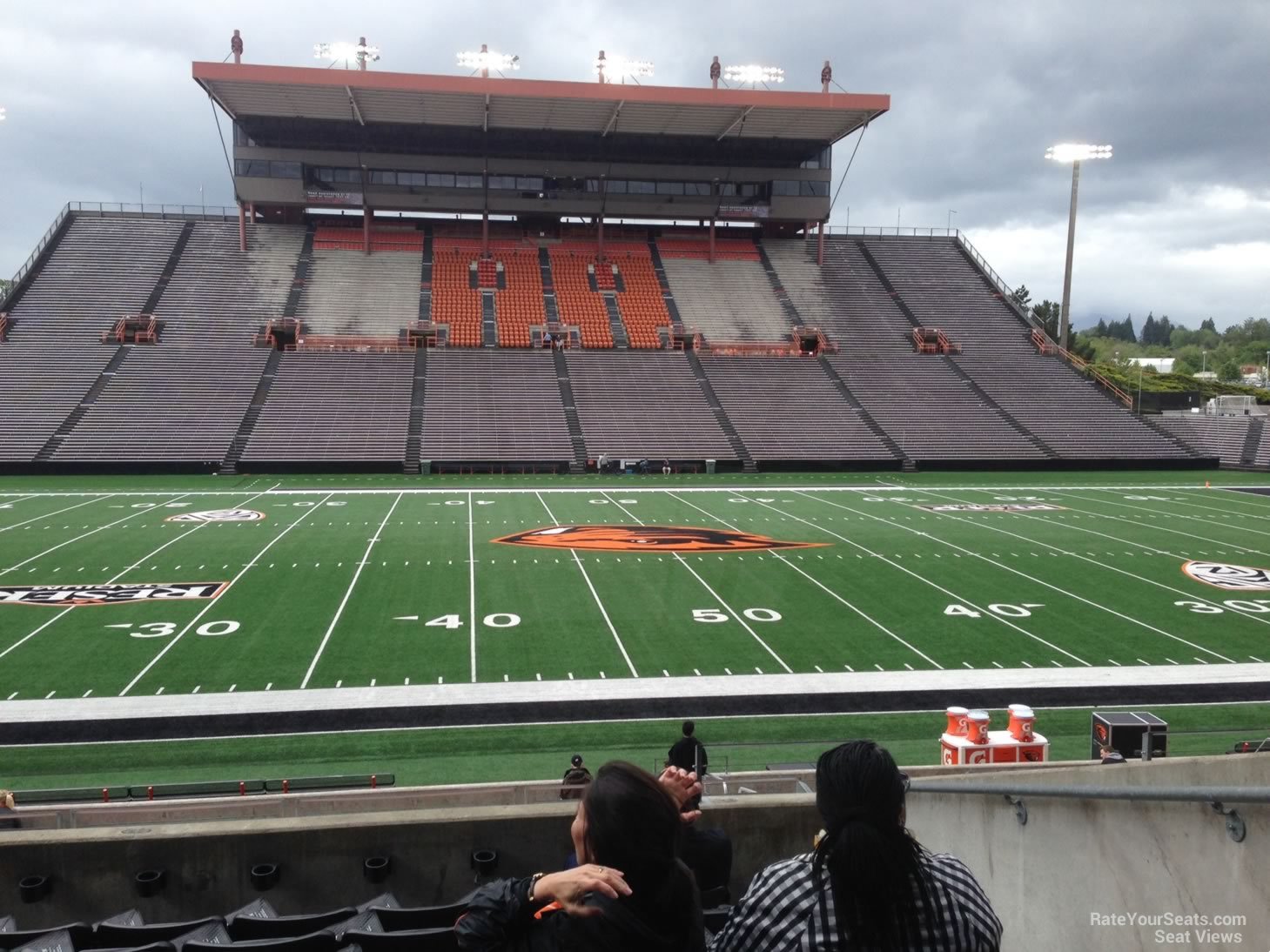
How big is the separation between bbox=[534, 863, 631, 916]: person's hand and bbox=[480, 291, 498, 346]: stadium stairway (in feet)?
159

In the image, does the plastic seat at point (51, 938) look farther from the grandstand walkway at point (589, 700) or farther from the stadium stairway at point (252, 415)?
the stadium stairway at point (252, 415)

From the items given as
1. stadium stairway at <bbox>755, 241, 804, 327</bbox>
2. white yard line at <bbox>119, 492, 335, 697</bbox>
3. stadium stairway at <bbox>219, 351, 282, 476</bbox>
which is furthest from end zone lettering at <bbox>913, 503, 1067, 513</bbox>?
stadium stairway at <bbox>219, 351, 282, 476</bbox>

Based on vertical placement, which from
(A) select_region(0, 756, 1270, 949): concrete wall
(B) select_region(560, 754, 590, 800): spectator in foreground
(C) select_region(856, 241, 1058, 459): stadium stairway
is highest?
(C) select_region(856, 241, 1058, 459): stadium stairway

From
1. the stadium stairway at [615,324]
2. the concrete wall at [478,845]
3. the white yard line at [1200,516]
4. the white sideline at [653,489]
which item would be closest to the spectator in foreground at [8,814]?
the concrete wall at [478,845]

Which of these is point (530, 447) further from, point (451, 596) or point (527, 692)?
point (527, 692)

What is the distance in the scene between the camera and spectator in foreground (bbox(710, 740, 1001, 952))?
2.29 metres

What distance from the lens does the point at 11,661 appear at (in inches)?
541

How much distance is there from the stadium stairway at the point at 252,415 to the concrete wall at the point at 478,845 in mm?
35654

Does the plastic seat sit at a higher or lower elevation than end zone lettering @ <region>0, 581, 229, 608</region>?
higher

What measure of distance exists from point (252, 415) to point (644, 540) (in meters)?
25.5

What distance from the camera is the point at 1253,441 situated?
151ft

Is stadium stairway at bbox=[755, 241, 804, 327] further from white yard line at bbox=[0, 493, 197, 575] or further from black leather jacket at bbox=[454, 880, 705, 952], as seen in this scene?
black leather jacket at bbox=[454, 880, 705, 952]

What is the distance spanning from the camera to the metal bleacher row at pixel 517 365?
40656 millimetres

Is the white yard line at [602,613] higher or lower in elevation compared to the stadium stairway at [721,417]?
lower
